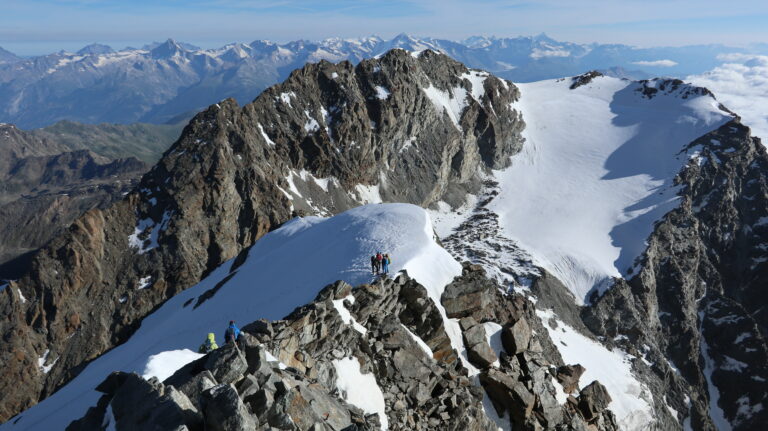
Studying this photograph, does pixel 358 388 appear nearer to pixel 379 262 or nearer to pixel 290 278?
pixel 379 262

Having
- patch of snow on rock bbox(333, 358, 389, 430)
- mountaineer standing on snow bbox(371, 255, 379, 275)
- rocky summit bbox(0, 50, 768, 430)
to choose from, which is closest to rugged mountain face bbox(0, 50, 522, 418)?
rocky summit bbox(0, 50, 768, 430)

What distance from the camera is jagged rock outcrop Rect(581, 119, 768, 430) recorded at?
8381cm

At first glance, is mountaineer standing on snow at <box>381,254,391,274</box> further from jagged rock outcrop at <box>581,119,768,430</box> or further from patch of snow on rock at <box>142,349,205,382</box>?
jagged rock outcrop at <box>581,119,768,430</box>

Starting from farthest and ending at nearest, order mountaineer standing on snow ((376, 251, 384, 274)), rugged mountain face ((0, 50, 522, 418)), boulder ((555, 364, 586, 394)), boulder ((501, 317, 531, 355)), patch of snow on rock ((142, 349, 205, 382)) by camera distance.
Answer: rugged mountain face ((0, 50, 522, 418)) < boulder ((555, 364, 586, 394)) < boulder ((501, 317, 531, 355)) < mountaineer standing on snow ((376, 251, 384, 274)) < patch of snow on rock ((142, 349, 205, 382))

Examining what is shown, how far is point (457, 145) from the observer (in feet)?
463

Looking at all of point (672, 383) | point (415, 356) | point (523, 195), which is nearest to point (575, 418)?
point (415, 356)

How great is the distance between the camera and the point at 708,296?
340 feet

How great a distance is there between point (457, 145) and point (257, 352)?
421 ft

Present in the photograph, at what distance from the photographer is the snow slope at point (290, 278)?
110ft

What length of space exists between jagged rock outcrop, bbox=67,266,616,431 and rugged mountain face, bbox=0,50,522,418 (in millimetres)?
57689

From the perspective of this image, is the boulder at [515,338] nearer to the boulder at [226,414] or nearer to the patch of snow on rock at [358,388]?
the patch of snow on rock at [358,388]

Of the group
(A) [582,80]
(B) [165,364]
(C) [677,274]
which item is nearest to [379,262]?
(B) [165,364]

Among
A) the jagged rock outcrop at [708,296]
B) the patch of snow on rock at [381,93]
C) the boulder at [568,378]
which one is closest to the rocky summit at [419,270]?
the boulder at [568,378]

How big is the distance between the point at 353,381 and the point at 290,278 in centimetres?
1614
